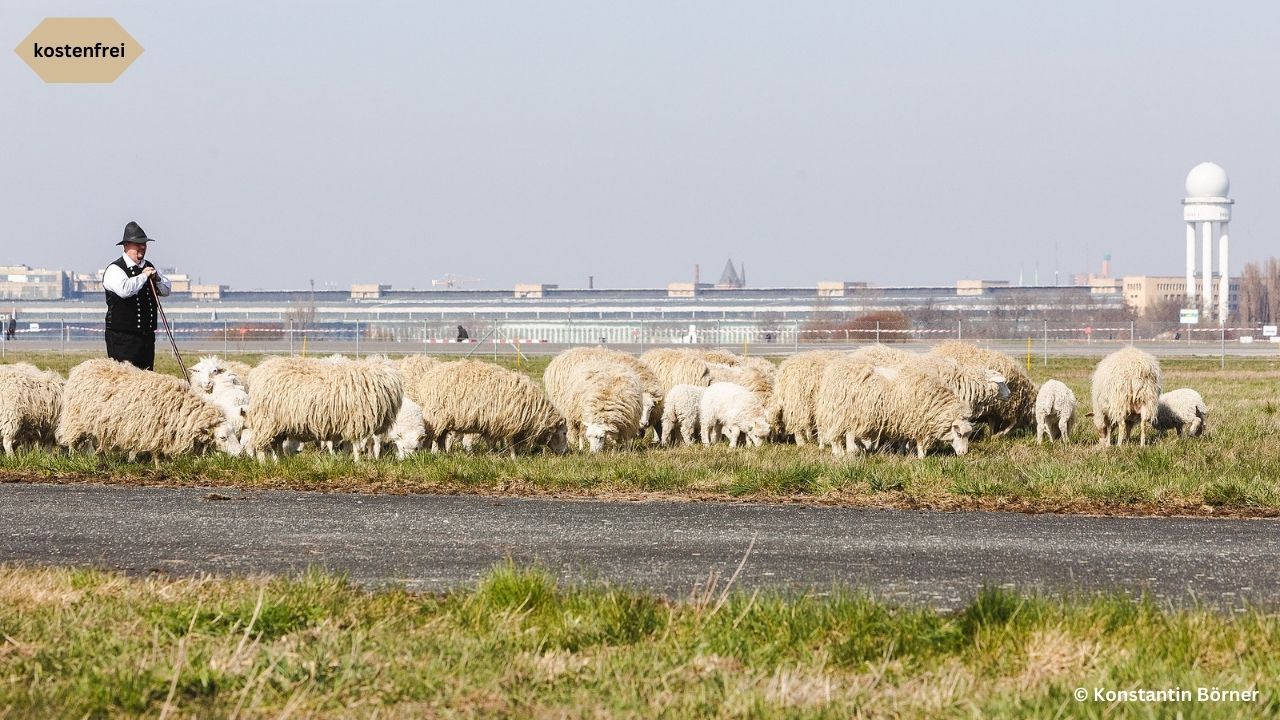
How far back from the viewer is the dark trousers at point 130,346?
534 inches

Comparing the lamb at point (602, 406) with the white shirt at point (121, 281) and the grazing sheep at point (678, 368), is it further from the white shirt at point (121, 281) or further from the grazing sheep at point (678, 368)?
the white shirt at point (121, 281)

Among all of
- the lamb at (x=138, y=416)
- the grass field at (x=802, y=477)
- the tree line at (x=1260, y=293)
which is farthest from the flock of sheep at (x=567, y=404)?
the tree line at (x=1260, y=293)

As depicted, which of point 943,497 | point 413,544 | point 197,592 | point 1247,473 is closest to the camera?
point 197,592

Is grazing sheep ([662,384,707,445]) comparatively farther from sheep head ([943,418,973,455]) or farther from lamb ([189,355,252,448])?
lamb ([189,355,252,448])

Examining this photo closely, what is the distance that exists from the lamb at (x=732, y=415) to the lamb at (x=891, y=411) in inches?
68.1

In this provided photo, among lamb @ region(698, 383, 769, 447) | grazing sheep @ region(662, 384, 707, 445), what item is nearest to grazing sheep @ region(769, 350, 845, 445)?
lamb @ region(698, 383, 769, 447)

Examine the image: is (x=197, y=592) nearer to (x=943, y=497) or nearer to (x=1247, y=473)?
(x=943, y=497)

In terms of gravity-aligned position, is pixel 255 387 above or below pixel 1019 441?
above

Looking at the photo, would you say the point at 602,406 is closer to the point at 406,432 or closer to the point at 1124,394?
the point at 406,432

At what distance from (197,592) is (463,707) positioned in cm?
206

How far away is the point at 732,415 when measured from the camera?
1647 centimetres

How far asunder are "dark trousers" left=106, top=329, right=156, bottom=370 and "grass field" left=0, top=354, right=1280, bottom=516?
1362 mm

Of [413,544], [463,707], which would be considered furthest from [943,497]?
[463,707]

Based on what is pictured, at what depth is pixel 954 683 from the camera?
474 cm
